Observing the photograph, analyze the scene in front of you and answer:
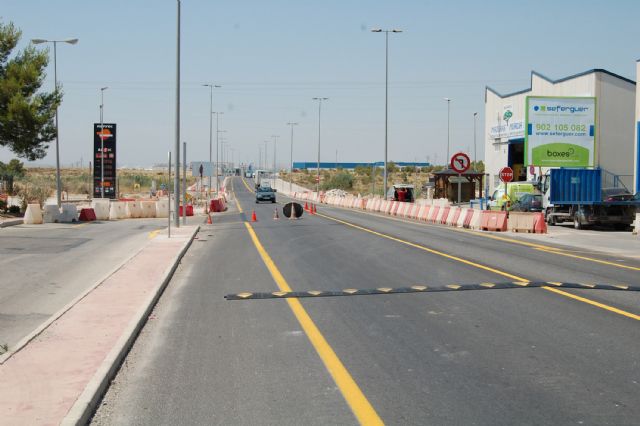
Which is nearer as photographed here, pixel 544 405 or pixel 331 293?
pixel 544 405

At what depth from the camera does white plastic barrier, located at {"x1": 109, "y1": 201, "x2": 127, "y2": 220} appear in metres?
38.0

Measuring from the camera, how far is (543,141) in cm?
3881

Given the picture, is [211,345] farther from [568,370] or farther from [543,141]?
[543,141]

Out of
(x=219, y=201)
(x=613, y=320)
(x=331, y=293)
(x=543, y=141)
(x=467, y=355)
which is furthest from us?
(x=219, y=201)

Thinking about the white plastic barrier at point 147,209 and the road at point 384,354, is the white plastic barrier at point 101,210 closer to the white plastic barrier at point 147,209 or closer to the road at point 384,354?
the white plastic barrier at point 147,209

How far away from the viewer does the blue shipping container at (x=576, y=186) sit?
31.5 meters

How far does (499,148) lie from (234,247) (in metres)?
42.6

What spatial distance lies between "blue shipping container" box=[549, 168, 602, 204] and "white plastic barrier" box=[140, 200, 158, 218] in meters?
20.9

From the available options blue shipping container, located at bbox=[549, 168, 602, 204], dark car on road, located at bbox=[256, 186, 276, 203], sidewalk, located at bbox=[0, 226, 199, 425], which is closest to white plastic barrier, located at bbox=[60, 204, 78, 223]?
blue shipping container, located at bbox=[549, 168, 602, 204]

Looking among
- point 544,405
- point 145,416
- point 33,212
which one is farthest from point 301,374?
point 33,212

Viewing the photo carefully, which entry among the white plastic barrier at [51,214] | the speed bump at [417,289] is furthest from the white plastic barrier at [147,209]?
the speed bump at [417,289]

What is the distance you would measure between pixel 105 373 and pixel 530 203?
109 feet

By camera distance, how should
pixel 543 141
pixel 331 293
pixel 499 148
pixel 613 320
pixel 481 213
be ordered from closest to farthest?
1. pixel 613 320
2. pixel 331 293
3. pixel 481 213
4. pixel 543 141
5. pixel 499 148

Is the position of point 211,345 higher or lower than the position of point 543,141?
lower
